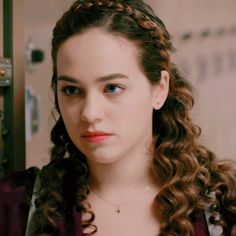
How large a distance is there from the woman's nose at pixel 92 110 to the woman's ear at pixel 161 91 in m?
0.16

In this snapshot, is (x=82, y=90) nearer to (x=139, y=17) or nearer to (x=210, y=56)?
(x=139, y=17)

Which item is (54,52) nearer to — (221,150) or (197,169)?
(197,169)

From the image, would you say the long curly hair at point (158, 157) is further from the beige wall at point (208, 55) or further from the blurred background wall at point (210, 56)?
the beige wall at point (208, 55)

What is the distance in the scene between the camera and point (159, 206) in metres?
1.01

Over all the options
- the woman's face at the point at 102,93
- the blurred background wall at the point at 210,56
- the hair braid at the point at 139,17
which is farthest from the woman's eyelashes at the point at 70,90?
the blurred background wall at the point at 210,56

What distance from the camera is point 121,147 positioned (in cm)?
92

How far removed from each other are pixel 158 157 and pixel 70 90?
28 cm

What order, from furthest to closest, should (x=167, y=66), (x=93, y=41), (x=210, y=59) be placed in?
(x=210, y=59) < (x=167, y=66) < (x=93, y=41)

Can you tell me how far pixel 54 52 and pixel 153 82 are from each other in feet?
0.77

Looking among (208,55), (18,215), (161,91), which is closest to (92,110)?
(161,91)

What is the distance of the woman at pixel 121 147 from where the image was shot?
0.90m

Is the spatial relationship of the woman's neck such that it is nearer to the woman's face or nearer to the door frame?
the woman's face

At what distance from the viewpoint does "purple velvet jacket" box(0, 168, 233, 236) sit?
958 millimetres

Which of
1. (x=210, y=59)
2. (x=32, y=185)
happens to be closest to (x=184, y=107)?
(x=32, y=185)
